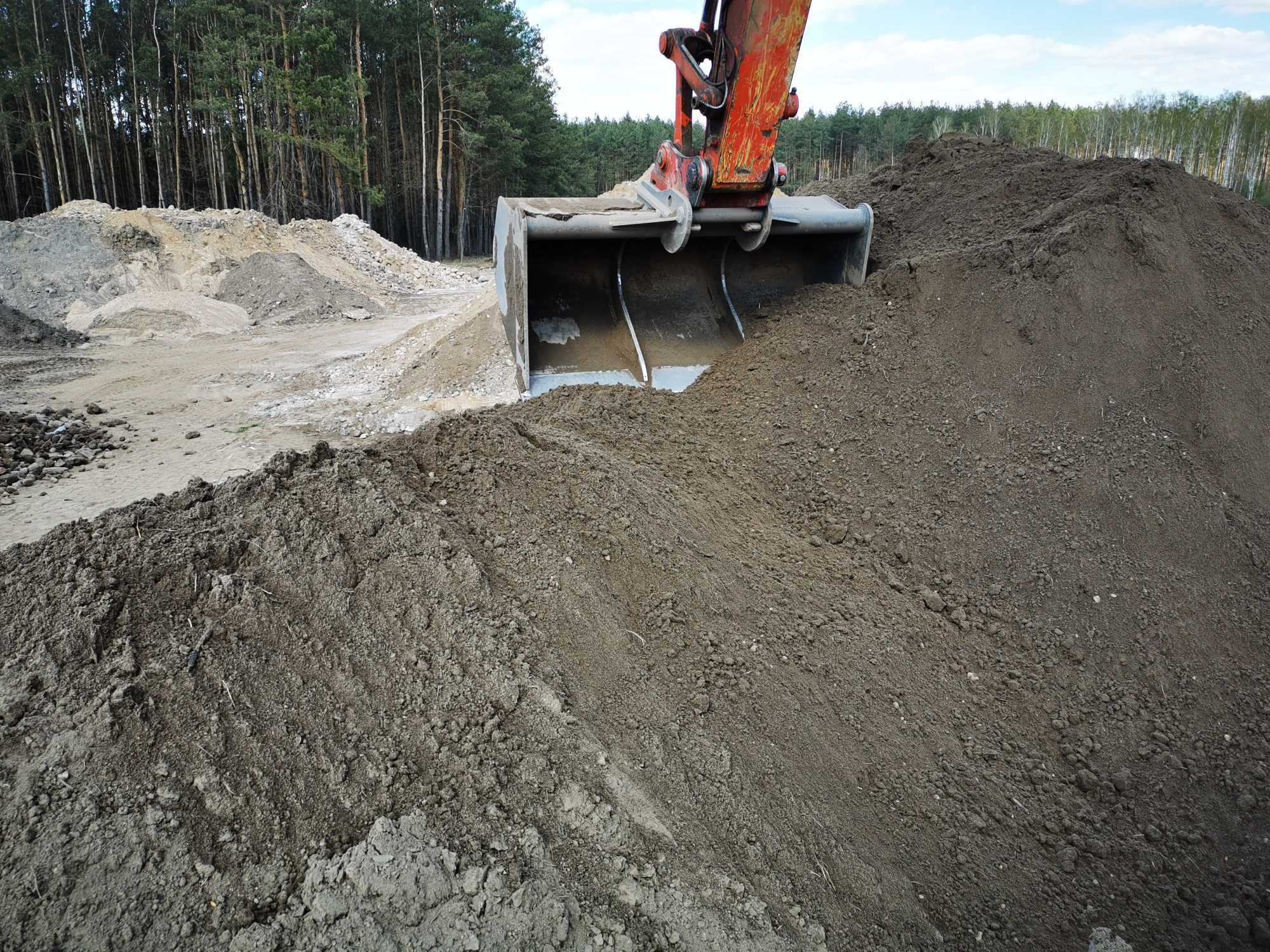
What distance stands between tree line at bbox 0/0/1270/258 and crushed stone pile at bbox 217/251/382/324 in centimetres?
966

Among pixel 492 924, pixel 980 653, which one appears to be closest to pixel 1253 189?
pixel 980 653

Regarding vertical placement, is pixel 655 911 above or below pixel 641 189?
below

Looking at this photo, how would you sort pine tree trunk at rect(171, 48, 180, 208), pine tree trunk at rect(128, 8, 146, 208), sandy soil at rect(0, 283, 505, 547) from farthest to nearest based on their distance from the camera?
1. pine tree trunk at rect(171, 48, 180, 208)
2. pine tree trunk at rect(128, 8, 146, 208)
3. sandy soil at rect(0, 283, 505, 547)

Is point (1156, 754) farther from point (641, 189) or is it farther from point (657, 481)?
point (641, 189)

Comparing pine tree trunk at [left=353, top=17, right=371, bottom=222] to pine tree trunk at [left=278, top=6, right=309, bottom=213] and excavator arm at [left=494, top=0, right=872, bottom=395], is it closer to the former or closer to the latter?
pine tree trunk at [left=278, top=6, right=309, bottom=213]

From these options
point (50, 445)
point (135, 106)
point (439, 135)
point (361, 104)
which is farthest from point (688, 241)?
point (135, 106)

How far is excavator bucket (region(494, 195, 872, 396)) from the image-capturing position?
507 centimetres

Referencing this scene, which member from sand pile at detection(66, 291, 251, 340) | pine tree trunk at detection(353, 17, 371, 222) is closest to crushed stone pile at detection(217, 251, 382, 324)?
sand pile at detection(66, 291, 251, 340)

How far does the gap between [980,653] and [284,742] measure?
2.60 m

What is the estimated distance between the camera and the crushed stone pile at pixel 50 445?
18.0 feet

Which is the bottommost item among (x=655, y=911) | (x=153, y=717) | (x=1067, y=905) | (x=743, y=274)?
(x=1067, y=905)

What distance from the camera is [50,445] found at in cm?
604

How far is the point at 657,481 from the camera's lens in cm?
380

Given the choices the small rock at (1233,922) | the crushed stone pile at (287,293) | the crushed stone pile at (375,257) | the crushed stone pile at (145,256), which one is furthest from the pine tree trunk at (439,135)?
the small rock at (1233,922)
